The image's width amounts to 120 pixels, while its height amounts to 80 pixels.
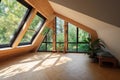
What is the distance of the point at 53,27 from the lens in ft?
29.5

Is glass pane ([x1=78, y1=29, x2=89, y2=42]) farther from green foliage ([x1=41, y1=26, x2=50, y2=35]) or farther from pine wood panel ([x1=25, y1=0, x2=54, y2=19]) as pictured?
pine wood panel ([x1=25, y1=0, x2=54, y2=19])

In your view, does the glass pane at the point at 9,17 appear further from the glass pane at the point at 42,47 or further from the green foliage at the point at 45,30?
the glass pane at the point at 42,47

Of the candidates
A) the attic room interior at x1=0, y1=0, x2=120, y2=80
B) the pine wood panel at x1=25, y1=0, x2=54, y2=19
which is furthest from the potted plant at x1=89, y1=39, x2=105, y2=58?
the pine wood panel at x1=25, y1=0, x2=54, y2=19

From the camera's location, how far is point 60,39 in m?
9.17

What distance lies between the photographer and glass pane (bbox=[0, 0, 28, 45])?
443cm

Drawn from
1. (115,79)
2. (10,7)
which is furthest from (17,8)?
(115,79)

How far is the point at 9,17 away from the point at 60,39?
4.78 metres

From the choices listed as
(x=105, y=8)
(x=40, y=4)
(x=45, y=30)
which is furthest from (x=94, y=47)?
(x=105, y=8)

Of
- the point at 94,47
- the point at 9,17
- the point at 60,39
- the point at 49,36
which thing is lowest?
the point at 94,47

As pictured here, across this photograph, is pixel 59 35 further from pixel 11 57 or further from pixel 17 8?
pixel 17 8

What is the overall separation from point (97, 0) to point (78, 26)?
19.4ft

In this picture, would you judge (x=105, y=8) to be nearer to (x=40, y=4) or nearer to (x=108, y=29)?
(x=108, y=29)

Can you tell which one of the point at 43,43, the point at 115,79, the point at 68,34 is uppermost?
the point at 68,34

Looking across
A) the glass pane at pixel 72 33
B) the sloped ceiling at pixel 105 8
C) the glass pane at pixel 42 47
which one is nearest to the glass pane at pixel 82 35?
the glass pane at pixel 72 33
